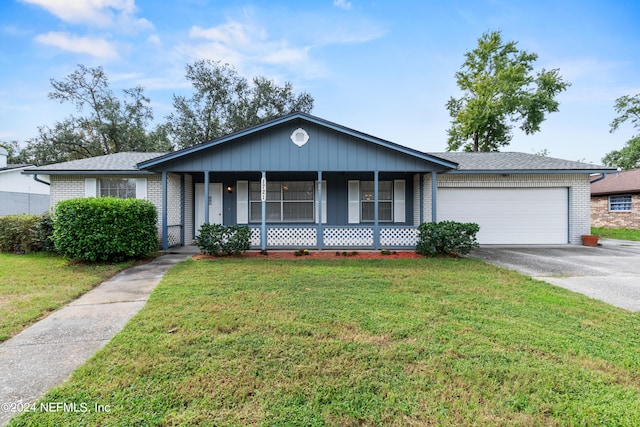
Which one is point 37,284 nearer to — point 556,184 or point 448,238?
point 448,238

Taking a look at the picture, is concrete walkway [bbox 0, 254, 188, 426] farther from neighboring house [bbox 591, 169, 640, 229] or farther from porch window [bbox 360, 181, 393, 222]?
neighboring house [bbox 591, 169, 640, 229]

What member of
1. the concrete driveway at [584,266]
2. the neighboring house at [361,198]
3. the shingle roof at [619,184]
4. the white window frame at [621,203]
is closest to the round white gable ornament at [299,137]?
the neighboring house at [361,198]

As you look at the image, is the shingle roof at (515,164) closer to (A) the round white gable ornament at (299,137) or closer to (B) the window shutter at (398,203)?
(B) the window shutter at (398,203)

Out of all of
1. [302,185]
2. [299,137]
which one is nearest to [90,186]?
[302,185]

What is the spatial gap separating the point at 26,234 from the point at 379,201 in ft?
37.9

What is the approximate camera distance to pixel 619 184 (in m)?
16.8

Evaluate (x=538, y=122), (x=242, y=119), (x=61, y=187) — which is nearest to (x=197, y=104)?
(x=242, y=119)

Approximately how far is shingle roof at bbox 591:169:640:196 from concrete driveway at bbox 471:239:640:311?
8.06 metres

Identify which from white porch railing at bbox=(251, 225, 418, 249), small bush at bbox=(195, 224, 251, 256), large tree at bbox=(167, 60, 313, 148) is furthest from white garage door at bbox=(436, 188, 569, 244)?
large tree at bbox=(167, 60, 313, 148)

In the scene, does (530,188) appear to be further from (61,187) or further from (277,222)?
(61,187)

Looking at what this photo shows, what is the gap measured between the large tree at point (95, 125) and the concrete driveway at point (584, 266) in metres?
24.8

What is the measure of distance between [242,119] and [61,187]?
50.8 feet

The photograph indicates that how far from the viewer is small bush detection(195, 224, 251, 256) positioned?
325 inches

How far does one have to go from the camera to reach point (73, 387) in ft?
7.25
